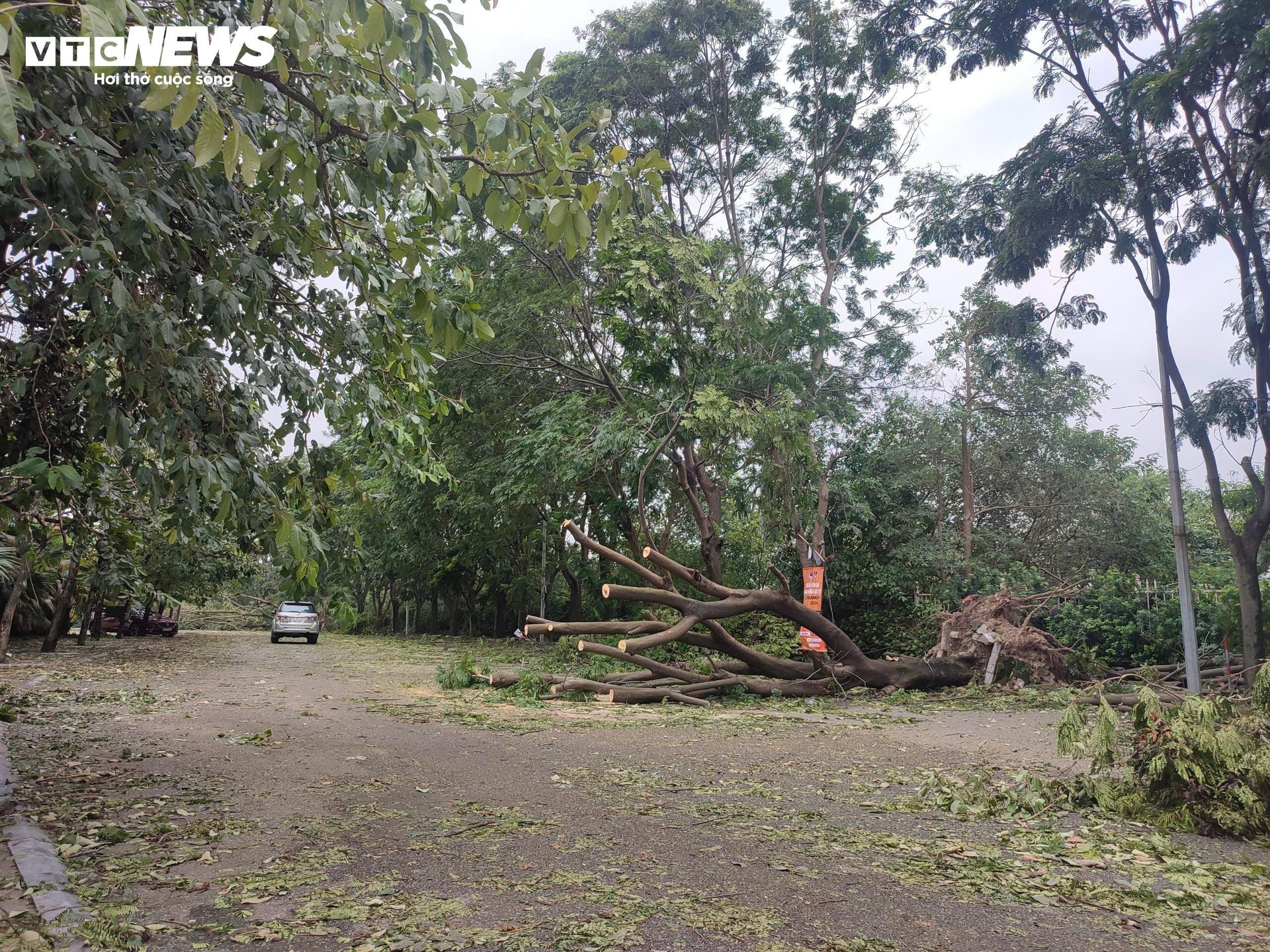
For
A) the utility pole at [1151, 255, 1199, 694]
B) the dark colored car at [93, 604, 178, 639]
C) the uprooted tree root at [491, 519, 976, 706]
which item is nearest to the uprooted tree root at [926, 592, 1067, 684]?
the uprooted tree root at [491, 519, 976, 706]

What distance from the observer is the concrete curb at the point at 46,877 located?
3.17 metres

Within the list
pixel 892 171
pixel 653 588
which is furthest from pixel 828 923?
pixel 892 171

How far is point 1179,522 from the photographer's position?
1404 centimetres

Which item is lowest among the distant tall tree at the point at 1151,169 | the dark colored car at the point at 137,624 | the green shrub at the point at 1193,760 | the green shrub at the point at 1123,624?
the dark colored car at the point at 137,624

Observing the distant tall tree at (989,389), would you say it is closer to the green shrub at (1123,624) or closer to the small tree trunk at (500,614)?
the green shrub at (1123,624)

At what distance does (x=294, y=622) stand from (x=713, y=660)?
68.8ft

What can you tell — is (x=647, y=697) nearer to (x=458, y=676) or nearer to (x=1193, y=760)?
(x=458, y=676)

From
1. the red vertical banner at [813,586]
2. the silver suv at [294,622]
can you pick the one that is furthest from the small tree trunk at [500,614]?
the red vertical banner at [813,586]

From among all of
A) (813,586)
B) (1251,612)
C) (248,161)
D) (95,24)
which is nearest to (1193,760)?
(248,161)

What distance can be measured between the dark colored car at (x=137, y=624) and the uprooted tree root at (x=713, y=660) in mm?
20872

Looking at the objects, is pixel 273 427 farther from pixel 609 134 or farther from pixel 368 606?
pixel 368 606

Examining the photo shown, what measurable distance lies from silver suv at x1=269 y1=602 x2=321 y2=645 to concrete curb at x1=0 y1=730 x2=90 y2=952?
1027 inches

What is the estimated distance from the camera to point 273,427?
5.30 m

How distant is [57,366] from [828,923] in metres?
5.09
